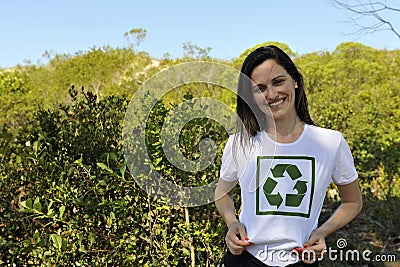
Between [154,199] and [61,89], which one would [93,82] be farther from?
[154,199]

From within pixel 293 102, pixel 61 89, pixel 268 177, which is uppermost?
pixel 61 89

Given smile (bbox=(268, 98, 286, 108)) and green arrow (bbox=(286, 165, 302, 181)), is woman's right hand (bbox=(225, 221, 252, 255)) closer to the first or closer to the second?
green arrow (bbox=(286, 165, 302, 181))

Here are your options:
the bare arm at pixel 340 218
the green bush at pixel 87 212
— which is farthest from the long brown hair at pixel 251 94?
the green bush at pixel 87 212

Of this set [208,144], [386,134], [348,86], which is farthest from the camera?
[348,86]

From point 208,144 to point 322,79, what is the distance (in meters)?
5.35

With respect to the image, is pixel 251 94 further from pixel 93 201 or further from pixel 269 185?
pixel 93 201

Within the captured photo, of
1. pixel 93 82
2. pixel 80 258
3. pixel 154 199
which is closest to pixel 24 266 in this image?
pixel 80 258

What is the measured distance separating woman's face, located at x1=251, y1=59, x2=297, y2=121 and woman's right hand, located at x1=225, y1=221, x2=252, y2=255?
1.11 feet

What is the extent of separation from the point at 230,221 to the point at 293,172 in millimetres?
243

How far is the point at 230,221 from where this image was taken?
155cm

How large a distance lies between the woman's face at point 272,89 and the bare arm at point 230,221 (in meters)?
0.26

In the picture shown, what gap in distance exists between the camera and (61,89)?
35.6 feet

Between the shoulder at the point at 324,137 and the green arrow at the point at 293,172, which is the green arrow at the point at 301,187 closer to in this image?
the green arrow at the point at 293,172

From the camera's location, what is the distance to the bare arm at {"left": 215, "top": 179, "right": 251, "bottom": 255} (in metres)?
1.46
